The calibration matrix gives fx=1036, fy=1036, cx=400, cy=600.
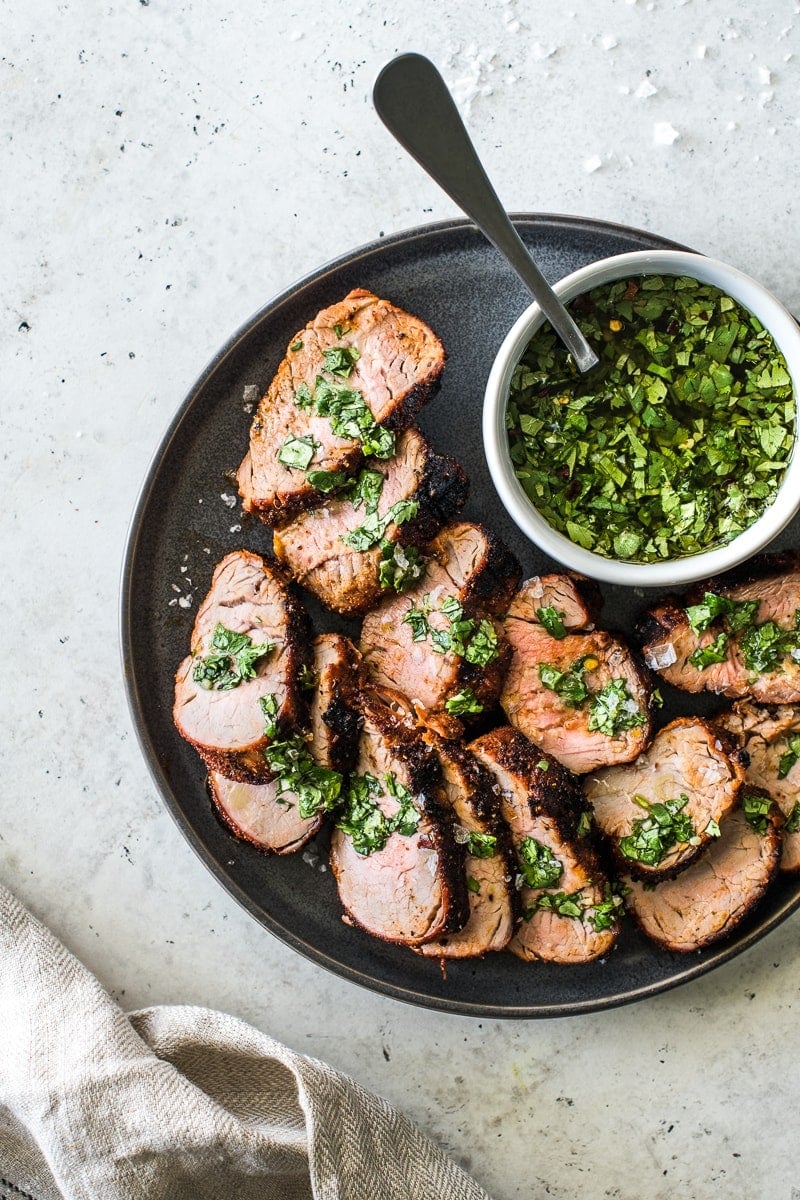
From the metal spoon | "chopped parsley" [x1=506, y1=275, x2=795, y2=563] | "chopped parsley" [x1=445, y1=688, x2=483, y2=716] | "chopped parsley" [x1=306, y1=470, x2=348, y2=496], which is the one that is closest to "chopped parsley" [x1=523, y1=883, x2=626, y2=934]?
"chopped parsley" [x1=445, y1=688, x2=483, y2=716]

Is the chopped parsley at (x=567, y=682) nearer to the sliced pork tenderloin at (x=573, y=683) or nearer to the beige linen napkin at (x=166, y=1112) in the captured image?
the sliced pork tenderloin at (x=573, y=683)

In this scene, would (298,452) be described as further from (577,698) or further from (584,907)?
(584,907)

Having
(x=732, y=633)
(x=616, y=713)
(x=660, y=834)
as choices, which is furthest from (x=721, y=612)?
(x=660, y=834)

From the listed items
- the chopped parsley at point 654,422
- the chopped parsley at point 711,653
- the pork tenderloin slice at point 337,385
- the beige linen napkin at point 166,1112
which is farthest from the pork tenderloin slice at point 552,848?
the pork tenderloin slice at point 337,385

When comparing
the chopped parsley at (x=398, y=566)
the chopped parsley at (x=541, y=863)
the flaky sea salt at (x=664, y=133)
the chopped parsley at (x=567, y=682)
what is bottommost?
the chopped parsley at (x=541, y=863)

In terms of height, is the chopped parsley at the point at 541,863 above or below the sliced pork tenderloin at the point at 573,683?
→ below

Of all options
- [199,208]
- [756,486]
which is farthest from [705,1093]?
[199,208]
